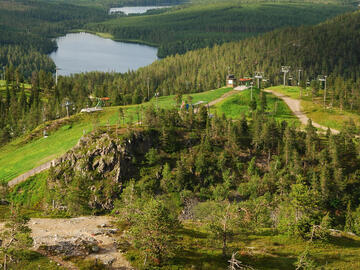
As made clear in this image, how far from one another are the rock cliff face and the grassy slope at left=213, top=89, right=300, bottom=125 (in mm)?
34420

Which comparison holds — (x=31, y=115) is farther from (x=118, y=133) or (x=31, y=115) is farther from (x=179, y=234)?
(x=179, y=234)

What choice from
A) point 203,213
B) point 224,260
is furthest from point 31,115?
point 224,260

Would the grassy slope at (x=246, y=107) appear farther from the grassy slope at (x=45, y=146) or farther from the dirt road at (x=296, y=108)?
the grassy slope at (x=45, y=146)

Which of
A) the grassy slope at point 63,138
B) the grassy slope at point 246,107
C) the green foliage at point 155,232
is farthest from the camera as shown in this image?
the grassy slope at point 246,107

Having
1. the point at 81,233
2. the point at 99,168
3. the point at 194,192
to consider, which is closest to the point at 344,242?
the point at 194,192

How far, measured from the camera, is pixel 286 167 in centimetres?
8619

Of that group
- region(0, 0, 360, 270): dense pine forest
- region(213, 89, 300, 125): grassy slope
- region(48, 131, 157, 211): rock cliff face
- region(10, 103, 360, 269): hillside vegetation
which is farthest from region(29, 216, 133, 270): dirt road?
region(213, 89, 300, 125): grassy slope

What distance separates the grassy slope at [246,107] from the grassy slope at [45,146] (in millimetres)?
16581

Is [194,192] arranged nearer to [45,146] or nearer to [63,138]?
[63,138]

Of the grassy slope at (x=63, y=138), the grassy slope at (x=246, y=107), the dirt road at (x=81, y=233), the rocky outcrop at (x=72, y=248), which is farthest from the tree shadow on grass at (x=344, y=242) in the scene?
Answer: the grassy slope at (x=63, y=138)

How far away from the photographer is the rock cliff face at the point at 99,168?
259 ft

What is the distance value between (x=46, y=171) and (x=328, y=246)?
6055 centimetres

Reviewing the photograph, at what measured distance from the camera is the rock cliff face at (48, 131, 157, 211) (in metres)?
78.9

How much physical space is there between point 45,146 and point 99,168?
25.2m
